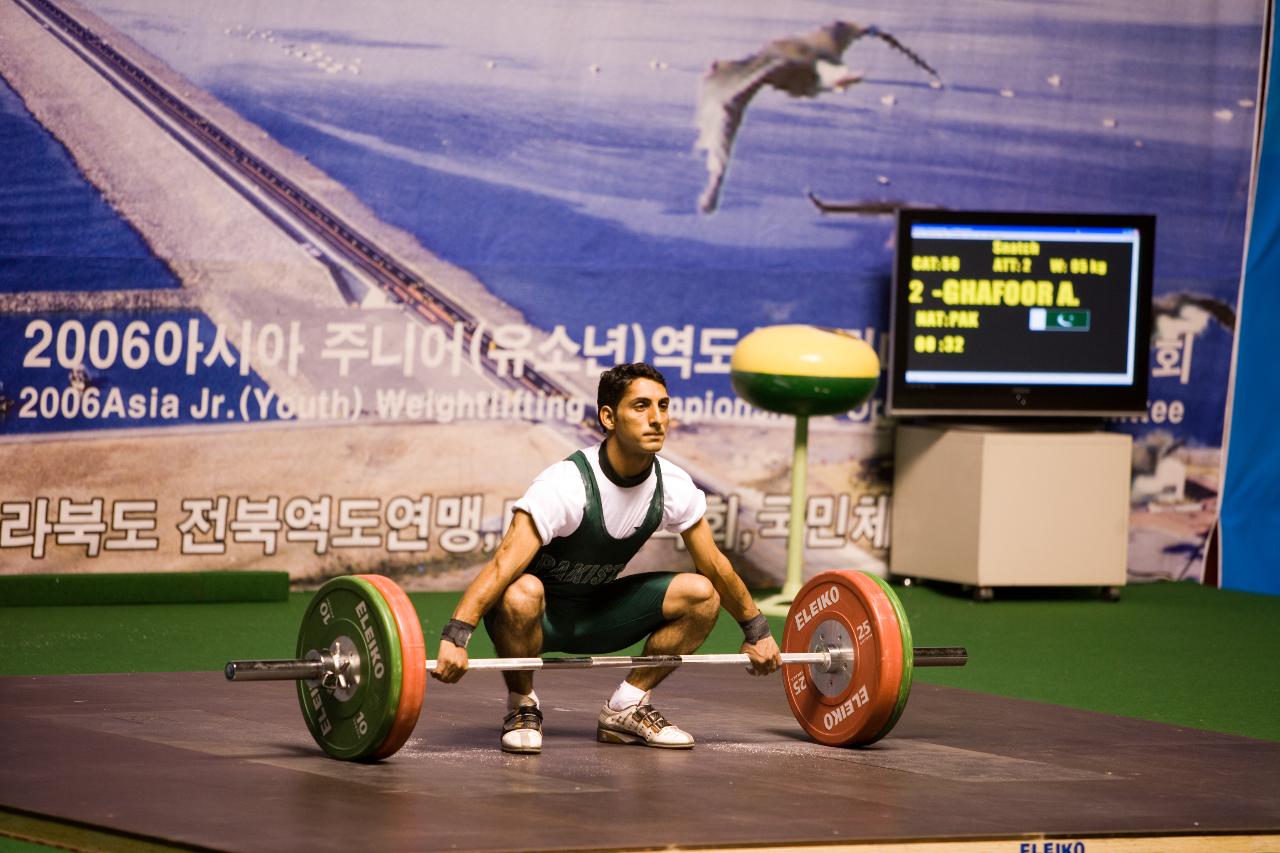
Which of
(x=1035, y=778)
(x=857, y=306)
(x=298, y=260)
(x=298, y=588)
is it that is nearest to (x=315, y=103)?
(x=298, y=260)

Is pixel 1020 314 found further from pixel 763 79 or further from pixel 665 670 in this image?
pixel 665 670

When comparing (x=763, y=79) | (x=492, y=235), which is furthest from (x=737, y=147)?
(x=492, y=235)

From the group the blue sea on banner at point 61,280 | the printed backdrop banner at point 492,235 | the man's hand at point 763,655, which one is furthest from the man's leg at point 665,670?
the blue sea on banner at point 61,280

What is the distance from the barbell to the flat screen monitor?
314 cm

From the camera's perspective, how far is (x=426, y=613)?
725 centimetres

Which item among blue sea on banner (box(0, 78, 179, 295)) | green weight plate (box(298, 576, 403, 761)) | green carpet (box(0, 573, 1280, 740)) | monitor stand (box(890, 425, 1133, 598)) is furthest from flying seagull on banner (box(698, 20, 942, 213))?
green weight plate (box(298, 576, 403, 761))

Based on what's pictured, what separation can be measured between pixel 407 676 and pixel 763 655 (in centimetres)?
90

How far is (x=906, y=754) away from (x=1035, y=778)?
0.38 meters

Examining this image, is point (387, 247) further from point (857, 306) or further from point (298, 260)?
point (857, 306)

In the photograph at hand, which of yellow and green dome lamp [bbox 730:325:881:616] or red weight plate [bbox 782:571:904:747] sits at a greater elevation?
yellow and green dome lamp [bbox 730:325:881:616]

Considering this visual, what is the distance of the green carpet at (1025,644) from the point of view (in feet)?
19.6

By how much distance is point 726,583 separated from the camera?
4.75m

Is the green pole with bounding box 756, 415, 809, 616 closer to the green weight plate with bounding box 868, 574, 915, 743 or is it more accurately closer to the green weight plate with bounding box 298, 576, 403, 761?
the green weight plate with bounding box 868, 574, 915, 743

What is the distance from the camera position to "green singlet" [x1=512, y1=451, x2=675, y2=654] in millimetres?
4664
